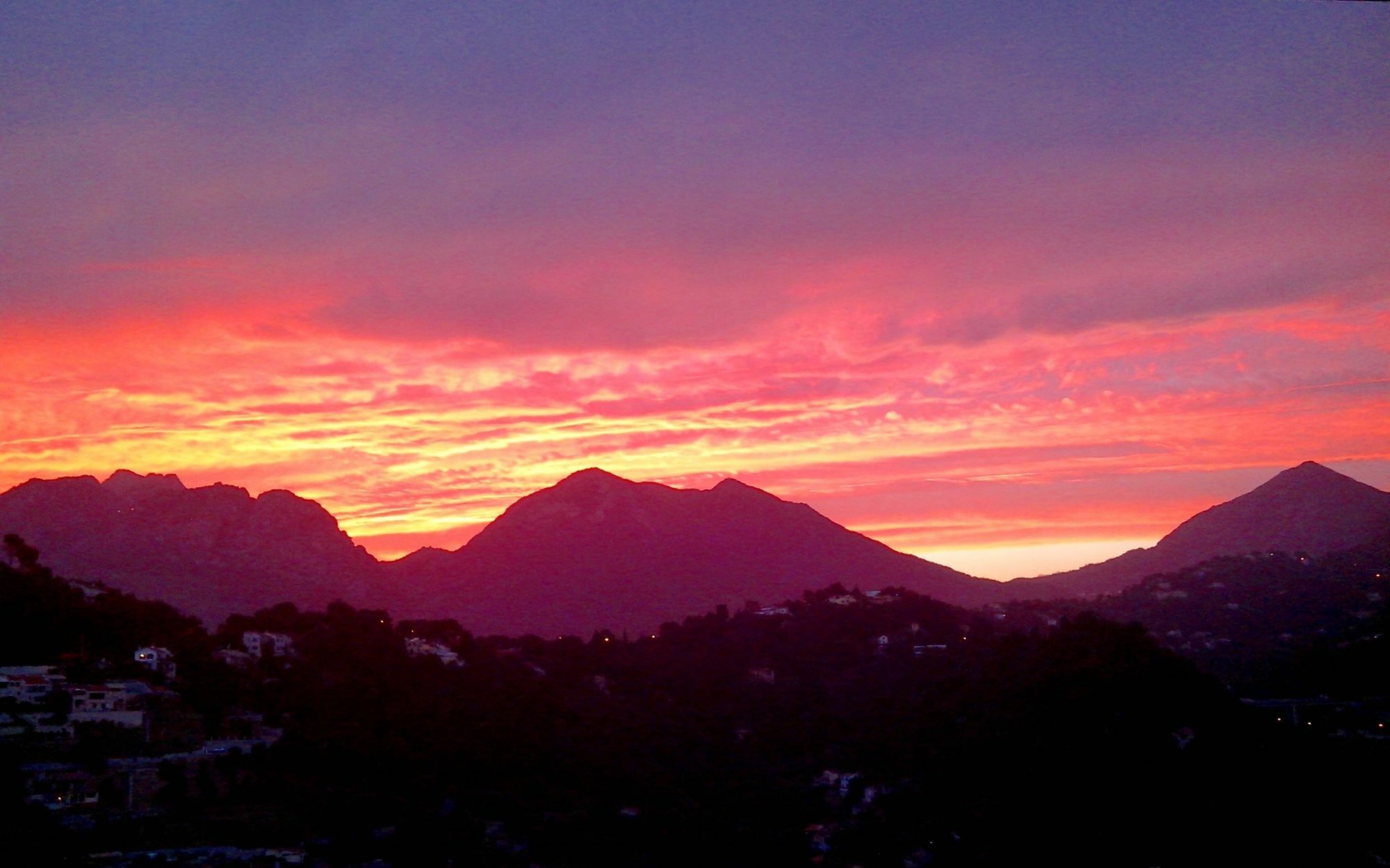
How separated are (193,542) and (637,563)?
69.2 ft

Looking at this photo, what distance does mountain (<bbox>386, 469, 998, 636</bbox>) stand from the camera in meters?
66.6

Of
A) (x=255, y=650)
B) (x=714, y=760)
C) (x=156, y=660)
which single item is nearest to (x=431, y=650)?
(x=255, y=650)

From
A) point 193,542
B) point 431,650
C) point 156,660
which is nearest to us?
point 156,660

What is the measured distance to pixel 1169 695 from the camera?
3219 cm

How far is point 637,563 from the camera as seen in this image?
70.2m

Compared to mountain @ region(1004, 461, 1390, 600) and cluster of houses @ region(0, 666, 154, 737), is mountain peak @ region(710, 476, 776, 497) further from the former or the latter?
cluster of houses @ region(0, 666, 154, 737)

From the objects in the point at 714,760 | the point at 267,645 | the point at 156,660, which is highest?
the point at 267,645

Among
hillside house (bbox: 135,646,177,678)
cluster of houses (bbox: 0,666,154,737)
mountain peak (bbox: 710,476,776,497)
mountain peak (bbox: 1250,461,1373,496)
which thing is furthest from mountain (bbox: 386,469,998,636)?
cluster of houses (bbox: 0,666,154,737)

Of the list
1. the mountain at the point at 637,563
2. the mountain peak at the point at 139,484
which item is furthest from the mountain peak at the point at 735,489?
the mountain peak at the point at 139,484

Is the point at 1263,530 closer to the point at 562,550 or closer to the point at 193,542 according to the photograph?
the point at 562,550

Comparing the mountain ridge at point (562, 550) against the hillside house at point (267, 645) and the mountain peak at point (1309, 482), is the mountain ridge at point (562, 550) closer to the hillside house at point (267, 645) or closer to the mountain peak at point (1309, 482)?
the mountain peak at point (1309, 482)

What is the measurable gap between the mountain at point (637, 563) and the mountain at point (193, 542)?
4.12 metres

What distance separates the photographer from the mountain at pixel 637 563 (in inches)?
2621

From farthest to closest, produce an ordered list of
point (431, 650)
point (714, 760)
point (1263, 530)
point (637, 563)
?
1. point (1263, 530)
2. point (637, 563)
3. point (431, 650)
4. point (714, 760)
